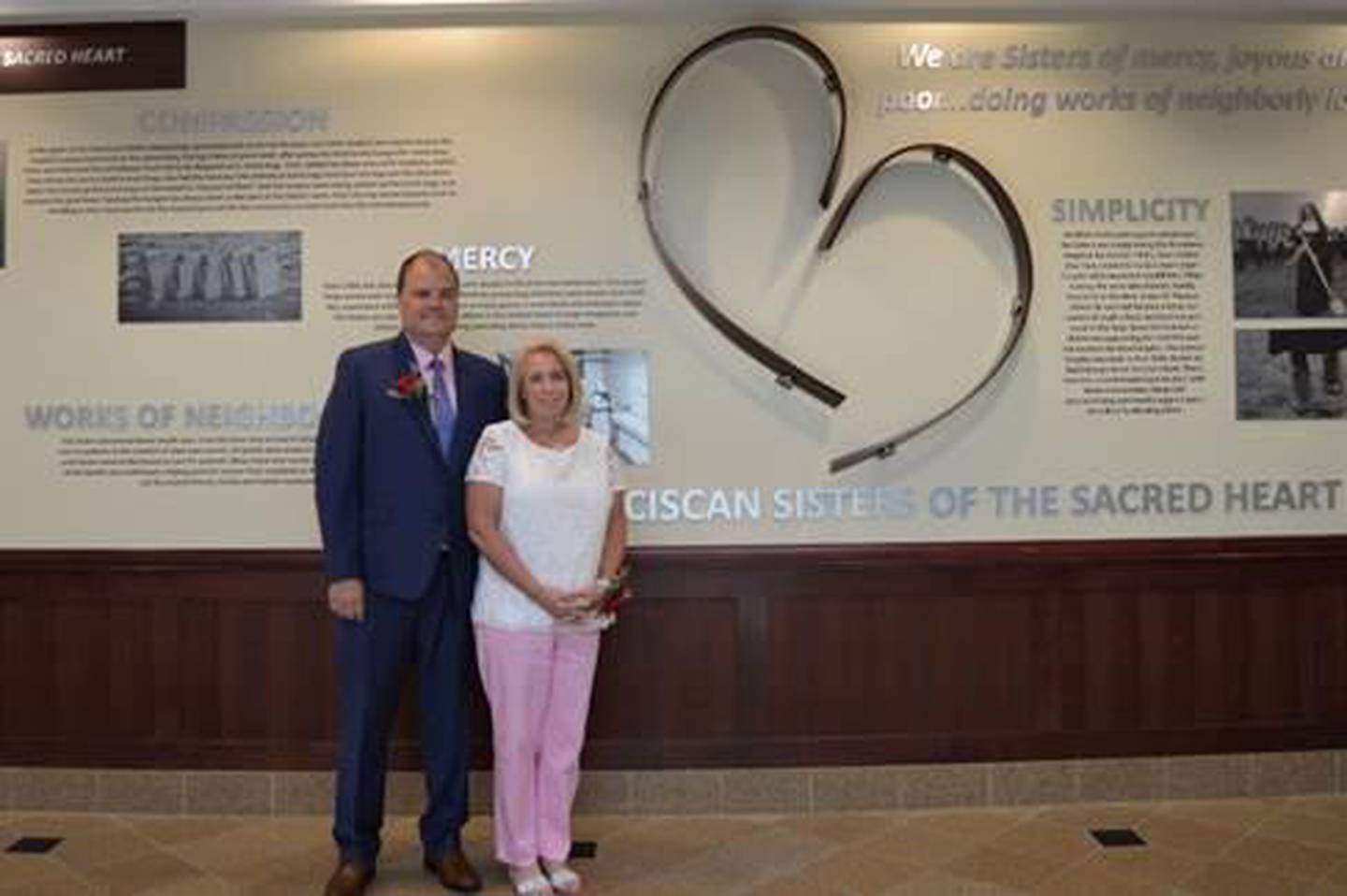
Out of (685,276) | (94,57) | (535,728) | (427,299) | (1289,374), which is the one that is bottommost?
(535,728)

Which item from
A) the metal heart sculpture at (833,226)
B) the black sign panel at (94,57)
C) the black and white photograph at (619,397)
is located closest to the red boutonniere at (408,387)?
the black and white photograph at (619,397)

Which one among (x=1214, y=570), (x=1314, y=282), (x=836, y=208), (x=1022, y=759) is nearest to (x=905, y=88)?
(x=836, y=208)

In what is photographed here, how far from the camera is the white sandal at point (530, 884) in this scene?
302 cm

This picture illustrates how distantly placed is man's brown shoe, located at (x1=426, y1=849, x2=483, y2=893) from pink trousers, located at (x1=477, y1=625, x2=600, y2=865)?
5.3 inches

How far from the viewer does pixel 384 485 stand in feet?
9.89

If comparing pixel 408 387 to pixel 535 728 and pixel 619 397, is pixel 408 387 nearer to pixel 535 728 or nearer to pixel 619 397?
pixel 619 397

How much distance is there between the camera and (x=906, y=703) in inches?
147

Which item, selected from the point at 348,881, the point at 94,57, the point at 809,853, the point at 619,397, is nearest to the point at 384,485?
the point at 619,397

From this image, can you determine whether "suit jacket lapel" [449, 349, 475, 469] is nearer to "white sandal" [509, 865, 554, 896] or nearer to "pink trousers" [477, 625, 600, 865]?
"pink trousers" [477, 625, 600, 865]

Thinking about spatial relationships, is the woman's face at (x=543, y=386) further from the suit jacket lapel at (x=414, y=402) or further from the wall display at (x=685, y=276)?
the wall display at (x=685, y=276)

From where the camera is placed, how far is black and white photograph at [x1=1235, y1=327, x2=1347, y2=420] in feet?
12.4

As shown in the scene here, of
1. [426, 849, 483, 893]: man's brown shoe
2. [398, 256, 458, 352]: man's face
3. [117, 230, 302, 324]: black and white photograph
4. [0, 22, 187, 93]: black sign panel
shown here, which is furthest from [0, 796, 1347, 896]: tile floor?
[0, 22, 187, 93]: black sign panel

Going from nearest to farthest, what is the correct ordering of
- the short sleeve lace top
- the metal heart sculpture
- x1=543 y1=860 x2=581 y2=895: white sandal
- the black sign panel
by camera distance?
the short sleeve lace top, x1=543 y1=860 x2=581 y2=895: white sandal, the metal heart sculpture, the black sign panel

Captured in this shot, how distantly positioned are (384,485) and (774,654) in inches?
60.0
